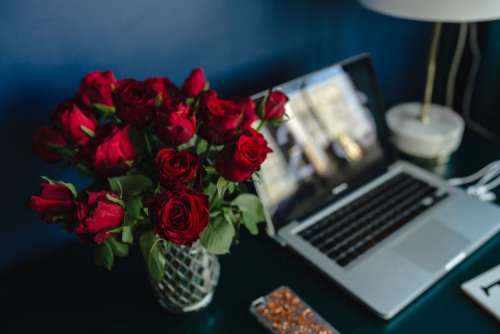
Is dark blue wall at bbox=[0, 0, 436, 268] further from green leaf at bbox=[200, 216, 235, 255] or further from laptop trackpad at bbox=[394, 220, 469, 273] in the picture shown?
laptop trackpad at bbox=[394, 220, 469, 273]

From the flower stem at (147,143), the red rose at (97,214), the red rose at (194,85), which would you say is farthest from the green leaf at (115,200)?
the red rose at (194,85)

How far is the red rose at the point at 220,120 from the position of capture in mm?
658

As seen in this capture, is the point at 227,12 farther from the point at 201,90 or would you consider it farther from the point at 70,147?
the point at 70,147

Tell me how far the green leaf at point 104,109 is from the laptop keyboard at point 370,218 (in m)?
0.45

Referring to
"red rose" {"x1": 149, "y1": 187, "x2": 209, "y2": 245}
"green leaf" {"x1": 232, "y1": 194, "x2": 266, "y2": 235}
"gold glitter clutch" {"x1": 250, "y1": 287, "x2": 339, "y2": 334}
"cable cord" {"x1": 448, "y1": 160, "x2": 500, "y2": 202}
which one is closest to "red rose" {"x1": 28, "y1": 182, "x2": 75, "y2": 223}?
"red rose" {"x1": 149, "y1": 187, "x2": 209, "y2": 245}

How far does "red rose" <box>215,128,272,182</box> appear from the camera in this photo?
2.00ft

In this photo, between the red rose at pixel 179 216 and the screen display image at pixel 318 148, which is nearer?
the red rose at pixel 179 216

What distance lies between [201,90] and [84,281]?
1.40ft

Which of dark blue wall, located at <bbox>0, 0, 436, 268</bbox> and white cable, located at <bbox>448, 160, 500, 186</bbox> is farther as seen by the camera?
white cable, located at <bbox>448, 160, 500, 186</bbox>

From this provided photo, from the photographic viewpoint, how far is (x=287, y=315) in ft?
2.57

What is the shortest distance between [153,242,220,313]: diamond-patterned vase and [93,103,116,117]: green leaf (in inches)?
8.3

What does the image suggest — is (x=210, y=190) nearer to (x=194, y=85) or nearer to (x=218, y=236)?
(x=218, y=236)

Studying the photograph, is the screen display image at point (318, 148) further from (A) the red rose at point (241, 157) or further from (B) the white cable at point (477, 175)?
(A) the red rose at point (241, 157)

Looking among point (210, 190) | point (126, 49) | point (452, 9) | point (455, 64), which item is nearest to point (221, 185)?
point (210, 190)
